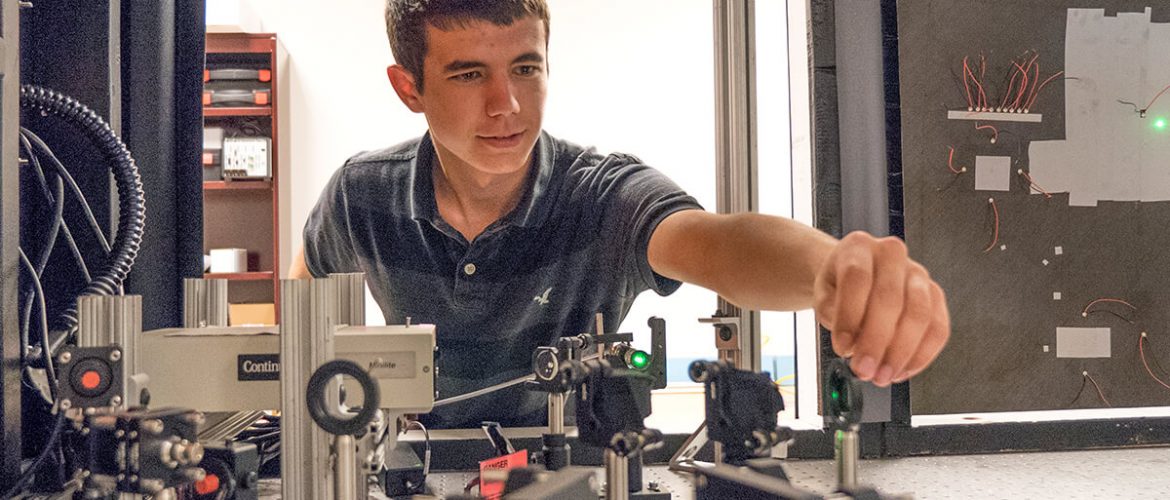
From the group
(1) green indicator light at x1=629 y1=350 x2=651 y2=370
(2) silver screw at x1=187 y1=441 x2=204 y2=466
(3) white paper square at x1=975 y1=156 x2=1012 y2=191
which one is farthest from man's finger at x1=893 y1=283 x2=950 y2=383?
(3) white paper square at x1=975 y1=156 x2=1012 y2=191

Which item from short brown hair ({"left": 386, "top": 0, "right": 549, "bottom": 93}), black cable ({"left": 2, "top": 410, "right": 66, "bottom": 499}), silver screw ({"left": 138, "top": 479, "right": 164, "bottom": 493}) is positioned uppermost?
short brown hair ({"left": 386, "top": 0, "right": 549, "bottom": 93})

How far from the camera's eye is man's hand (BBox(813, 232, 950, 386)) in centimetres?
57

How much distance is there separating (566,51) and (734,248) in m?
3.21

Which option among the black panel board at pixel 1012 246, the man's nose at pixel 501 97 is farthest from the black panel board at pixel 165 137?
the black panel board at pixel 1012 246

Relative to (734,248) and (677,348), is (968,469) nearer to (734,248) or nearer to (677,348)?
(734,248)

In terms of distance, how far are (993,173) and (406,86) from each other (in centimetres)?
143

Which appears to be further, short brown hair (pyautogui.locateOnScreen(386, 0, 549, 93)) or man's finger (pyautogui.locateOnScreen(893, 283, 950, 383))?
short brown hair (pyautogui.locateOnScreen(386, 0, 549, 93))

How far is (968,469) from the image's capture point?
59.1 inches

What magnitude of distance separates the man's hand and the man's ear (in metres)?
1.44

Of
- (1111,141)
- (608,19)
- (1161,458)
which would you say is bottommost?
(1161,458)

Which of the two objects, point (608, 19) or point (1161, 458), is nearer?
point (1161, 458)

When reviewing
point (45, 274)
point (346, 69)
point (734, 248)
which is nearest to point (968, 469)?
point (734, 248)

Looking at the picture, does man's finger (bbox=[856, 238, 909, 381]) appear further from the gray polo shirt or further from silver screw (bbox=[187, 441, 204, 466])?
the gray polo shirt

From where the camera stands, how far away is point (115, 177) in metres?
1.08
